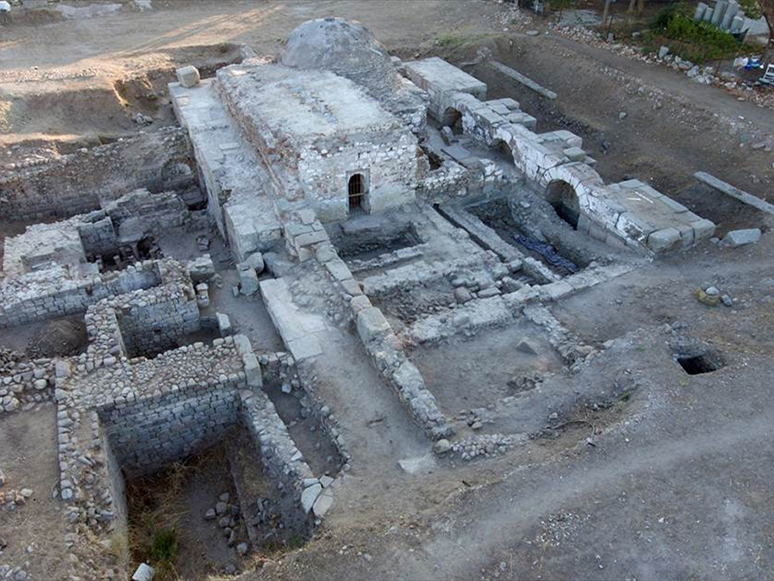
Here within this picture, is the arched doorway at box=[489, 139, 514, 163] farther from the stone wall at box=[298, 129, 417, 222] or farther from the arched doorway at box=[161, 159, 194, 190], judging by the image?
the arched doorway at box=[161, 159, 194, 190]

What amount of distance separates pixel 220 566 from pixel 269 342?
11.8ft

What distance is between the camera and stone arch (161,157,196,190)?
16.5 m

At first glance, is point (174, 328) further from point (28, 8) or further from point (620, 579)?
point (28, 8)

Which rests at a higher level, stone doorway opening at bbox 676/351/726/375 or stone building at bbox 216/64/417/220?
stone building at bbox 216/64/417/220

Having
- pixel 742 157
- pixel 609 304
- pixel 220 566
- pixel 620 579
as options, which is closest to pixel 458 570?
pixel 620 579

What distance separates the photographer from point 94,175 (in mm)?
15750

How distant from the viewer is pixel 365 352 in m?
10.1

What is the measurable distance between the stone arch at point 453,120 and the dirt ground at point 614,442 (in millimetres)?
3846

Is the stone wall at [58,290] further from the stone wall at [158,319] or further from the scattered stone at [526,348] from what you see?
the scattered stone at [526,348]

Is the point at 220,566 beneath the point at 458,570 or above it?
beneath

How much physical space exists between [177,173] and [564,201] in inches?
397

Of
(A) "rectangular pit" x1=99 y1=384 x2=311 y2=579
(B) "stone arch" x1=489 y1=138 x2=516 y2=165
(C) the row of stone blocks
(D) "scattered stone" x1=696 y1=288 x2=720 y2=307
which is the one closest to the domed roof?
(B) "stone arch" x1=489 y1=138 x2=516 y2=165

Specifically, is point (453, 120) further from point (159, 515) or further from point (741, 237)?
point (159, 515)

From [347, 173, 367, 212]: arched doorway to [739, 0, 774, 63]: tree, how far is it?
12.6 meters
